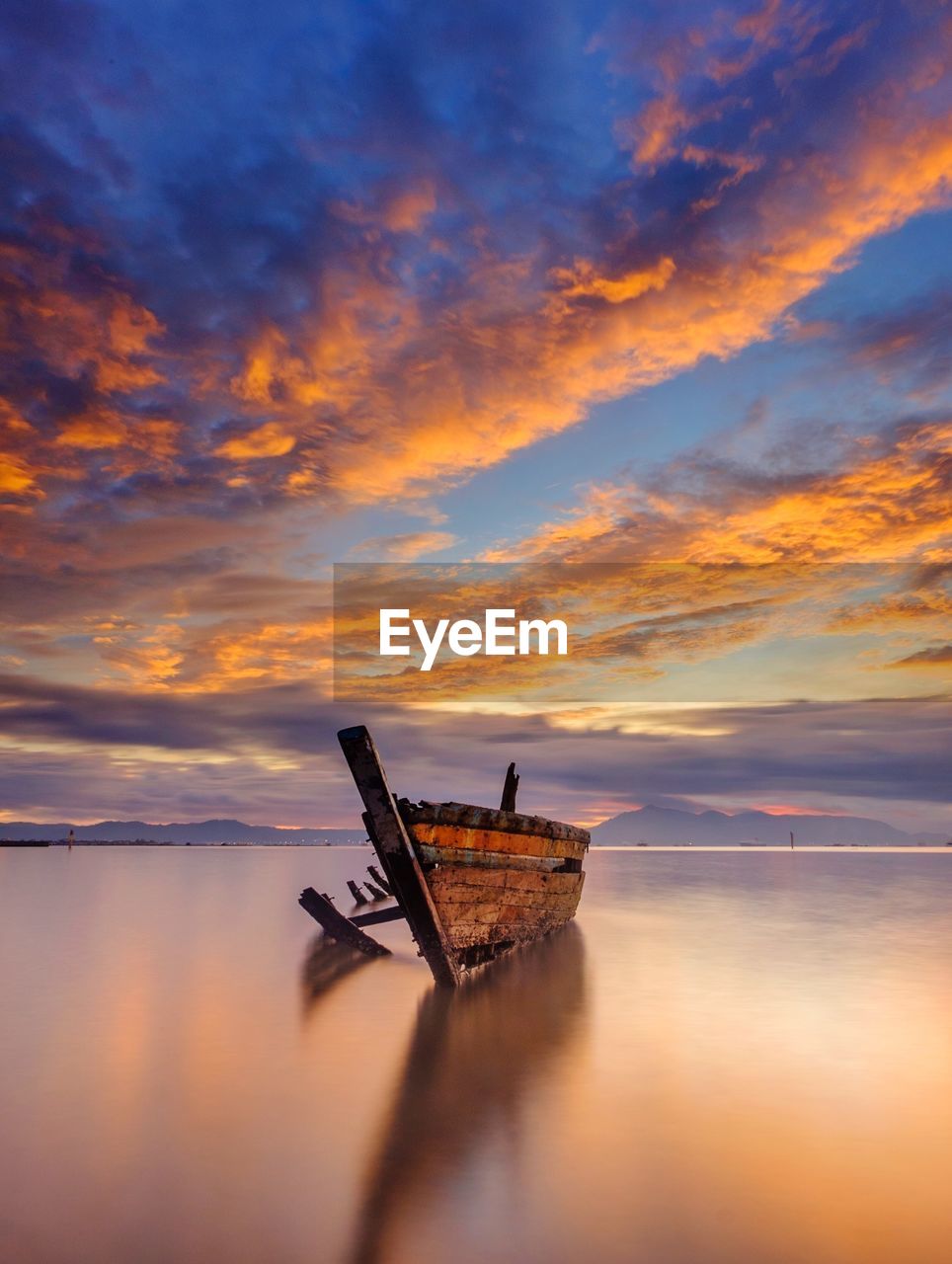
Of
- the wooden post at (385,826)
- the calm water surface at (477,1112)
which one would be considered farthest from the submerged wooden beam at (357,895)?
the wooden post at (385,826)

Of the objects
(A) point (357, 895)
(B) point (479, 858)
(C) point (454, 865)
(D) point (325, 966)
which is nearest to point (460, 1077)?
(C) point (454, 865)

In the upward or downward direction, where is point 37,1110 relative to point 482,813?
downward

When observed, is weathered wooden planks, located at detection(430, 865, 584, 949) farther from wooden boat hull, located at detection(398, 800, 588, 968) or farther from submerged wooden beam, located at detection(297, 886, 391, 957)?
submerged wooden beam, located at detection(297, 886, 391, 957)

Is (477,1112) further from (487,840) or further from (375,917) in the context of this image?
(375,917)

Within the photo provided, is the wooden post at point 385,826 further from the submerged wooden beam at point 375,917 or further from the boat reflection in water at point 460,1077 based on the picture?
the submerged wooden beam at point 375,917

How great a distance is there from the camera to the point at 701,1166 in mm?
6449

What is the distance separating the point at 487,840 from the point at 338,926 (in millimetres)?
6584

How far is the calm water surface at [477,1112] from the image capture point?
529cm

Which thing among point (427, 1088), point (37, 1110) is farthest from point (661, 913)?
point (37, 1110)

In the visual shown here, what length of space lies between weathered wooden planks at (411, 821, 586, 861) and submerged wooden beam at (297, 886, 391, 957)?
4351 mm

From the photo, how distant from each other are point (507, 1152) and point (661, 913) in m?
23.7

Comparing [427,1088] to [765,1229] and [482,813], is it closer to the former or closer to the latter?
[765,1229]

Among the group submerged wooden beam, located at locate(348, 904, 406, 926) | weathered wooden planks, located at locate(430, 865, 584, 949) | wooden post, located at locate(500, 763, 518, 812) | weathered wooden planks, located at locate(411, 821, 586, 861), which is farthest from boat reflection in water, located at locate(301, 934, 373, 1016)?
wooden post, located at locate(500, 763, 518, 812)

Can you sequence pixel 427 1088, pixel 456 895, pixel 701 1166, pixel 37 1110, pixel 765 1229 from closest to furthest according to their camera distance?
pixel 765 1229, pixel 701 1166, pixel 37 1110, pixel 427 1088, pixel 456 895
